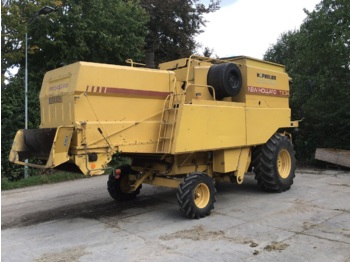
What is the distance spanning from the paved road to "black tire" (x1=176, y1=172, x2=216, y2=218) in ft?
0.53

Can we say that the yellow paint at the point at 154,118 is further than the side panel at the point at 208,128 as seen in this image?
No

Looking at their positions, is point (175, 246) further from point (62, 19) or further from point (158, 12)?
point (158, 12)

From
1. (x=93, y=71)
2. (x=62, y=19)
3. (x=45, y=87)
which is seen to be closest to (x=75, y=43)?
(x=62, y=19)

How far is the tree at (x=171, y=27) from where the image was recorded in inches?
718

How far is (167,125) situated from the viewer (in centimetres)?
627

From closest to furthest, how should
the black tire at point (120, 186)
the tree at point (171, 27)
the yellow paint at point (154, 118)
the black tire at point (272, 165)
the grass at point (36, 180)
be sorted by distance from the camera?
the yellow paint at point (154, 118), the black tire at point (120, 186), the black tire at point (272, 165), the grass at point (36, 180), the tree at point (171, 27)

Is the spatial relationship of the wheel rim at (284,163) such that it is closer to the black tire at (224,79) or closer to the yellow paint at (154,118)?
the yellow paint at (154,118)

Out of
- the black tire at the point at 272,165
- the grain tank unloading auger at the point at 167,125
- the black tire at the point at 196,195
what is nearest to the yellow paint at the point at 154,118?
the grain tank unloading auger at the point at 167,125

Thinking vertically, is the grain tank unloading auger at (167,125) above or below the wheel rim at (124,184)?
above

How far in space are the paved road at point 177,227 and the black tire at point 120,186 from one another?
0.19m

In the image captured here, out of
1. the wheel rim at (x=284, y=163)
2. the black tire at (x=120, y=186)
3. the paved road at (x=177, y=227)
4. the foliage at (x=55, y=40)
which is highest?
the foliage at (x=55, y=40)

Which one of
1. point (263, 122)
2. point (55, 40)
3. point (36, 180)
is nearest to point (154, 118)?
point (263, 122)

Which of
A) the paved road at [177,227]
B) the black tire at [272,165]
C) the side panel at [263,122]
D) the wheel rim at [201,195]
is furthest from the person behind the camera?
the black tire at [272,165]

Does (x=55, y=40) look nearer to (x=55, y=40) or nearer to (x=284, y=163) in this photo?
(x=55, y=40)
